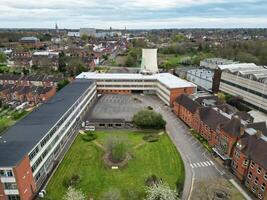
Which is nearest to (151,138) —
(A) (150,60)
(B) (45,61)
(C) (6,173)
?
(C) (6,173)

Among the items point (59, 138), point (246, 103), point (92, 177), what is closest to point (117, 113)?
point (59, 138)

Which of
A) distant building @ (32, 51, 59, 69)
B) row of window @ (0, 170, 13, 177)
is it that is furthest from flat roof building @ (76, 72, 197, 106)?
row of window @ (0, 170, 13, 177)

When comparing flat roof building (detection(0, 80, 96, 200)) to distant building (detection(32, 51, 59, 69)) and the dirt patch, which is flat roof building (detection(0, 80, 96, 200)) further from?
distant building (detection(32, 51, 59, 69))

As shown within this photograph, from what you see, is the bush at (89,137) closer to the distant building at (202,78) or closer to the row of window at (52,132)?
the row of window at (52,132)

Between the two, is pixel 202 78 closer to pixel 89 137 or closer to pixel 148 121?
pixel 148 121

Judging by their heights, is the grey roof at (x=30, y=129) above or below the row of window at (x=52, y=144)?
above

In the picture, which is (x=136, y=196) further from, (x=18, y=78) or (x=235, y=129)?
(x=18, y=78)

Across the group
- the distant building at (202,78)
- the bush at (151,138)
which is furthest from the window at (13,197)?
the distant building at (202,78)
